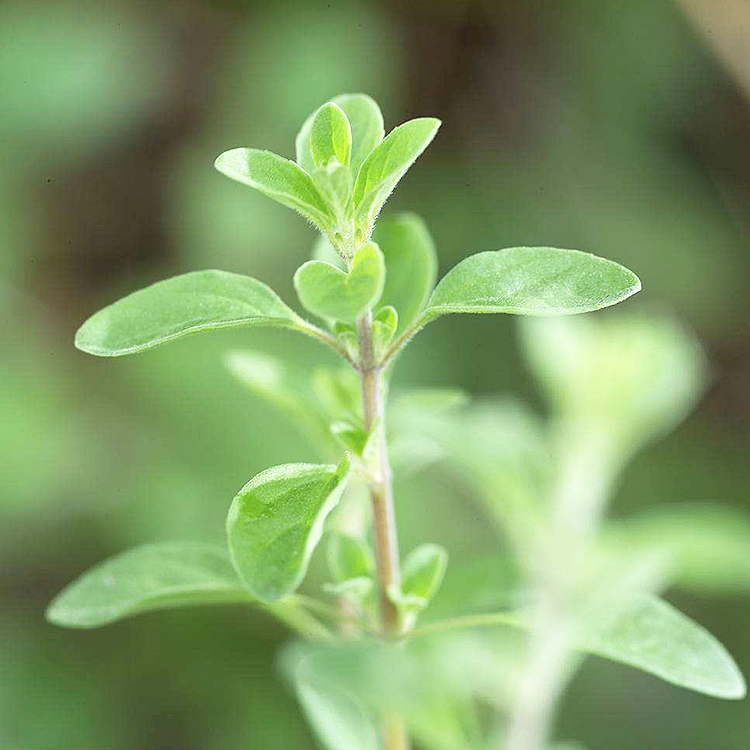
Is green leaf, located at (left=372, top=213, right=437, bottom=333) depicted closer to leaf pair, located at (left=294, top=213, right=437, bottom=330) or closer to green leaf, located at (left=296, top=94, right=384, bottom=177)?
leaf pair, located at (left=294, top=213, right=437, bottom=330)

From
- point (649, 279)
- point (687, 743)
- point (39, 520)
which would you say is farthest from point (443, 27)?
point (687, 743)

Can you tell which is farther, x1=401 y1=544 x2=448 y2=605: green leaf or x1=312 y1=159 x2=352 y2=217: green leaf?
x1=401 y1=544 x2=448 y2=605: green leaf

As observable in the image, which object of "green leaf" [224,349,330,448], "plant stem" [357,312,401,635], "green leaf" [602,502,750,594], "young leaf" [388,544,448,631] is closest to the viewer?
"plant stem" [357,312,401,635]

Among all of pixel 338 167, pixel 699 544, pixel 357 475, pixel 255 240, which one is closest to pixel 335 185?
pixel 338 167

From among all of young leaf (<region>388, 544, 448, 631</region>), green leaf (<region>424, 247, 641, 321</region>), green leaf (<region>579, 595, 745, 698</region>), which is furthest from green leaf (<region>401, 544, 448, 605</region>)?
green leaf (<region>424, 247, 641, 321</region>)

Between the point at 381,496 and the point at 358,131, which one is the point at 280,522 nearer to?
the point at 381,496

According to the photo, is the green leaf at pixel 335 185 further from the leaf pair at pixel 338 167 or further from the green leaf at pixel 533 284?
the green leaf at pixel 533 284

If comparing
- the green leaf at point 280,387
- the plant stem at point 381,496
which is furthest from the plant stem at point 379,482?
the green leaf at point 280,387
